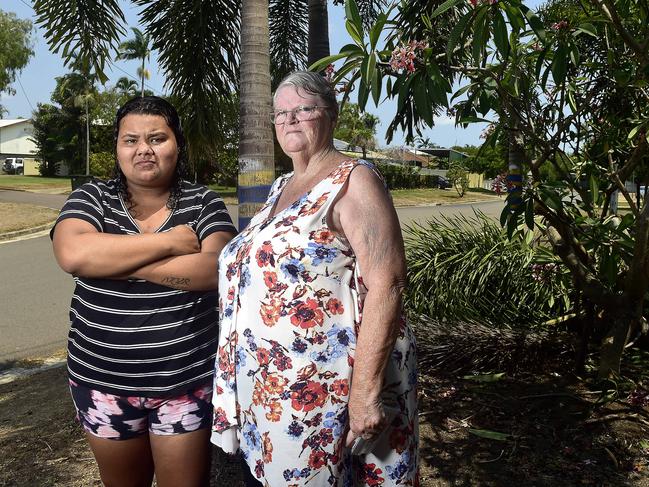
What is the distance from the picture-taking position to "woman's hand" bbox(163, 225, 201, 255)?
220 centimetres

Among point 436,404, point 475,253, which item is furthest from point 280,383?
point 475,253

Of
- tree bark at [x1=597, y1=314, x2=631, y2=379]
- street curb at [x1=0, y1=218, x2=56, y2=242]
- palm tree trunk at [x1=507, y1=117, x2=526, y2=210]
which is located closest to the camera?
palm tree trunk at [x1=507, y1=117, x2=526, y2=210]

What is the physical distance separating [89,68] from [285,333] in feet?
17.2

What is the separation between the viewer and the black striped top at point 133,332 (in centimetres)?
218

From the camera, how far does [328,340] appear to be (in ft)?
6.21

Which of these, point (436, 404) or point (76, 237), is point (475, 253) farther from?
point (76, 237)

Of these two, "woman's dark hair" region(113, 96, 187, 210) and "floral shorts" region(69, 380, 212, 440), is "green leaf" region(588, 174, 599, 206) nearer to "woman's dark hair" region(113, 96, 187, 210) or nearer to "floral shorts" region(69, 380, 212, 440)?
"woman's dark hair" region(113, 96, 187, 210)

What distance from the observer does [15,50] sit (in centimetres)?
3244

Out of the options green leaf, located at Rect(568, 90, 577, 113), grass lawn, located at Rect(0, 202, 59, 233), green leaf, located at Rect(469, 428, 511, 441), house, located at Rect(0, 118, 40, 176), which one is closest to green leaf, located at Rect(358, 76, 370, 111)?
green leaf, located at Rect(568, 90, 577, 113)

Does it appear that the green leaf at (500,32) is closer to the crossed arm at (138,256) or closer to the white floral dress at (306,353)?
the white floral dress at (306,353)

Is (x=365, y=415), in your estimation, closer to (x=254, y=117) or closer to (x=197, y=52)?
(x=254, y=117)

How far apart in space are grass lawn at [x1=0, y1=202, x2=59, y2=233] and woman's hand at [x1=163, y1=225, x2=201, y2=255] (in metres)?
16.8

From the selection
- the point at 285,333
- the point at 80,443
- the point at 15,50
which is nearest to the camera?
the point at 285,333

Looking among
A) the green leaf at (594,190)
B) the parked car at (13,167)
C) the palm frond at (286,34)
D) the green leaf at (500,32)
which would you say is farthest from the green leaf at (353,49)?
the parked car at (13,167)
